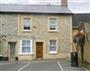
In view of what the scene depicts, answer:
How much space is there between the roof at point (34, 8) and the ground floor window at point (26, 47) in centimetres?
463

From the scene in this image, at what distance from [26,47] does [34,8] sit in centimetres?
661

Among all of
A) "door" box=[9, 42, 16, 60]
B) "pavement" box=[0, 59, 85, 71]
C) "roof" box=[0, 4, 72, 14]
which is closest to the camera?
"pavement" box=[0, 59, 85, 71]

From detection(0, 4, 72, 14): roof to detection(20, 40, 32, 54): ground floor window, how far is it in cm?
463

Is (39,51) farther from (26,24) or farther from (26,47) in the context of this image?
(26,24)

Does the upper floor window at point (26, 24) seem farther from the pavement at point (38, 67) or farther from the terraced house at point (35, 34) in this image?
the pavement at point (38, 67)

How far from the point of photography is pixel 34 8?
54594 millimetres

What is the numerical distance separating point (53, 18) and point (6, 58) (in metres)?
9.23

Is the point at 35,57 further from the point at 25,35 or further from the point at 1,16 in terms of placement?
the point at 1,16

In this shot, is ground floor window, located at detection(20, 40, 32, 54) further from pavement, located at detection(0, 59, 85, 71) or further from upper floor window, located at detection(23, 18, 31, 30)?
pavement, located at detection(0, 59, 85, 71)

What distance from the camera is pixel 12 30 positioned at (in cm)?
5184

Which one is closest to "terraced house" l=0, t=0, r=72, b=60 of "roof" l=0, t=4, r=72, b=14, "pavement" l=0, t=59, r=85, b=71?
"roof" l=0, t=4, r=72, b=14

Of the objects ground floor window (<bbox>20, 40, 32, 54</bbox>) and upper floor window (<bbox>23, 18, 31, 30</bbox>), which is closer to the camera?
ground floor window (<bbox>20, 40, 32, 54</bbox>)

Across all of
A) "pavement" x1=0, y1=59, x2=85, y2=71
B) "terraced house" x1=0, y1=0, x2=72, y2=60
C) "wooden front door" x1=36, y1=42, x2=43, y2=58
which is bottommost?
"pavement" x1=0, y1=59, x2=85, y2=71

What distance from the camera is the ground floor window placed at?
170 feet
